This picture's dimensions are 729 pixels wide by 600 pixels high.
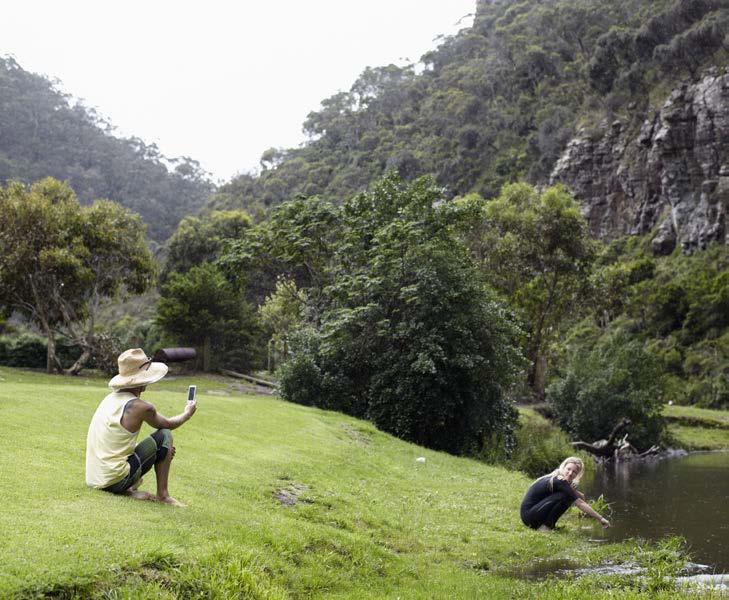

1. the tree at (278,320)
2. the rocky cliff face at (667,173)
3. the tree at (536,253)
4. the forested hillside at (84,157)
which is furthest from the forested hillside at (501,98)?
the tree at (536,253)

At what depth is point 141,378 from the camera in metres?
9.01

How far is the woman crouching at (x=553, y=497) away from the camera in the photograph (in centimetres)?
1277

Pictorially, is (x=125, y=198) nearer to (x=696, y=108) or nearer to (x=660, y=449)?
(x=696, y=108)

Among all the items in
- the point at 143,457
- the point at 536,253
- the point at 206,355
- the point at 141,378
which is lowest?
the point at 206,355

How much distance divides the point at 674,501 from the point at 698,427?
2689cm

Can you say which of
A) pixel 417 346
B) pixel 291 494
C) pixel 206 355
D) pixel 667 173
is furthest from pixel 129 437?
pixel 667 173

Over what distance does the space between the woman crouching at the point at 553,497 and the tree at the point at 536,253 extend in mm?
28845

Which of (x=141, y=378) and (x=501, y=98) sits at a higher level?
(x=501, y=98)

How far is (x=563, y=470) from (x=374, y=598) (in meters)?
5.81

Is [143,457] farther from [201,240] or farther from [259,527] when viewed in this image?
[201,240]

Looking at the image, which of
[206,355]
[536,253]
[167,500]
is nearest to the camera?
[167,500]

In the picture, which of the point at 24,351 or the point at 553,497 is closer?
the point at 553,497

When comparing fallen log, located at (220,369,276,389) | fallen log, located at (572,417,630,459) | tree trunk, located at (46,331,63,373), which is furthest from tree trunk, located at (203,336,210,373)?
fallen log, located at (572,417,630,459)

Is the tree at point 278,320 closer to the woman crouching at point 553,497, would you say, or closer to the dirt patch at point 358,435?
the dirt patch at point 358,435
